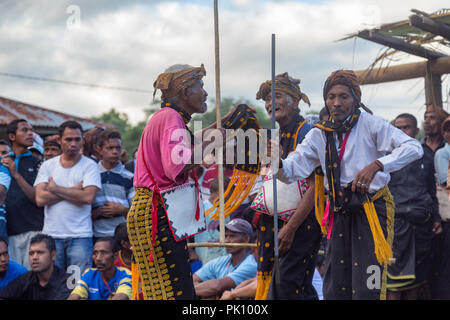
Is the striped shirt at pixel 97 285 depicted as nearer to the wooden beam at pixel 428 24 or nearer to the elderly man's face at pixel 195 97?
the elderly man's face at pixel 195 97

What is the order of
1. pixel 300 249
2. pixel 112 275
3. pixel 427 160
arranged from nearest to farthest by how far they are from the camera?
pixel 300 249 → pixel 112 275 → pixel 427 160

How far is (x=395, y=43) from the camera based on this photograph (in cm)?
654

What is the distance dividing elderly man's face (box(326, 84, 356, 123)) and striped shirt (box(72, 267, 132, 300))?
294 centimetres

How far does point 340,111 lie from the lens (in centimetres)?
393

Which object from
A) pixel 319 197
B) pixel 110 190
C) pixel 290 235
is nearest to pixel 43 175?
pixel 110 190

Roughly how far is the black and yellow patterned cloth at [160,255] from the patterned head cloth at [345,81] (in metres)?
1.42

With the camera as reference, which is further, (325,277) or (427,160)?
(427,160)

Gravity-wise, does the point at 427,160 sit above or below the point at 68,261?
above

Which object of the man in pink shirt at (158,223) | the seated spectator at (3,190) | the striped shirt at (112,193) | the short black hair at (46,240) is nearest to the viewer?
the man in pink shirt at (158,223)

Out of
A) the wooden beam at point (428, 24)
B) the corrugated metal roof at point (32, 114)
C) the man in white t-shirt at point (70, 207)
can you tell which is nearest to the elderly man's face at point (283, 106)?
the wooden beam at point (428, 24)

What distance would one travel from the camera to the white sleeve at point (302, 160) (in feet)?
13.1

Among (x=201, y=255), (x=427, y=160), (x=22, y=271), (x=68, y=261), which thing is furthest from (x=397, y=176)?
(x=22, y=271)

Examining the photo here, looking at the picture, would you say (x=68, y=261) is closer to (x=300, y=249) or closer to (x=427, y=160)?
(x=300, y=249)

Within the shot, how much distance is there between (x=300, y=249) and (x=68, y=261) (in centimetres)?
296
